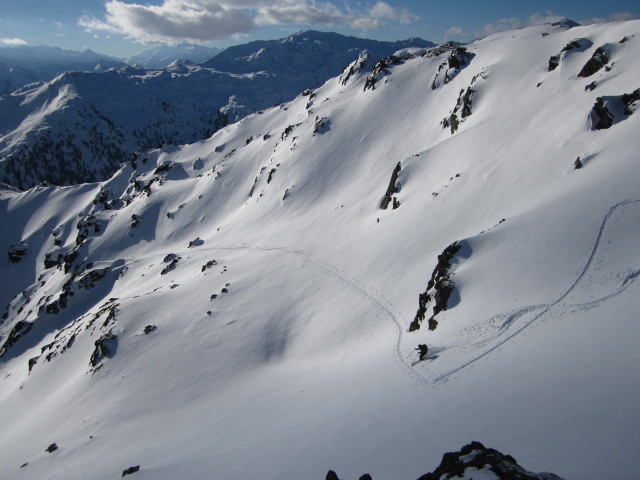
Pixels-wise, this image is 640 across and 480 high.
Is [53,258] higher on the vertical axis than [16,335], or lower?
higher

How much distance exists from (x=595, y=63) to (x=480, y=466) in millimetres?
52623

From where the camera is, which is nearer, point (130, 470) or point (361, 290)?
point (130, 470)

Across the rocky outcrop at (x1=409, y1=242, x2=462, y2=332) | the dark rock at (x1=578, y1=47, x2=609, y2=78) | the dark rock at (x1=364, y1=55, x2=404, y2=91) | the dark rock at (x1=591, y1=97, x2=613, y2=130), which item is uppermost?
the dark rock at (x1=364, y1=55, x2=404, y2=91)

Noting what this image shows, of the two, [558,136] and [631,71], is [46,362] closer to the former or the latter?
[558,136]

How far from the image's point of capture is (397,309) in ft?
117

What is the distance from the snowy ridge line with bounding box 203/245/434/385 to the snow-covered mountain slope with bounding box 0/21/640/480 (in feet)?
0.76

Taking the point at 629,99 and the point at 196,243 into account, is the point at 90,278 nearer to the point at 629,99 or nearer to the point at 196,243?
the point at 196,243

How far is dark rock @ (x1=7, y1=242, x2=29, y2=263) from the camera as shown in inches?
5226

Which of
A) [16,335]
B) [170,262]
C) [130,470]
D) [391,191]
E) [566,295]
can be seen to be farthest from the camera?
[16,335]

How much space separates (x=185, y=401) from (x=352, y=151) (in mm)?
60792

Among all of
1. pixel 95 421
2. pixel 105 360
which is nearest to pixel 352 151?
pixel 105 360

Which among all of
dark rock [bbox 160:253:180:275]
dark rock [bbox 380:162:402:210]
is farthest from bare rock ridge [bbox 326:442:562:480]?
dark rock [bbox 160:253:180:275]

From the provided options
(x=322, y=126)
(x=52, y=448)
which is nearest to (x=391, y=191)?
(x=322, y=126)

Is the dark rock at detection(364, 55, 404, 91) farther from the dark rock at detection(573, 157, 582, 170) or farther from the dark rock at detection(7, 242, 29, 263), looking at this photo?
the dark rock at detection(7, 242, 29, 263)
